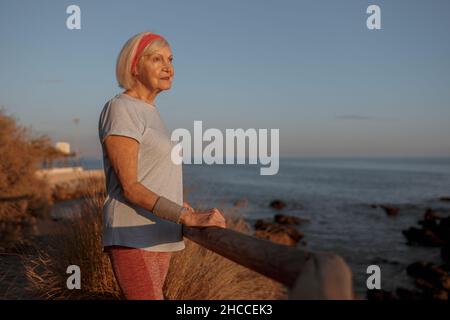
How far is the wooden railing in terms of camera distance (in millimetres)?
1112

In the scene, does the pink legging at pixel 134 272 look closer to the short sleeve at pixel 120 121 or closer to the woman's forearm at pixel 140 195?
the woman's forearm at pixel 140 195

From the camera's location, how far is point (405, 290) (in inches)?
472

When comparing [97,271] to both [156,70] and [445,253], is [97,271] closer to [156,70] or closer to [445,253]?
[156,70]

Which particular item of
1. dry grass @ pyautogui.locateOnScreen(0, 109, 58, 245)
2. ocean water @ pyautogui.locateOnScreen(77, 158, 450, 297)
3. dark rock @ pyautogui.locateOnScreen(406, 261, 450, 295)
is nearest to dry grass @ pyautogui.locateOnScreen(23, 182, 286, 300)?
ocean water @ pyautogui.locateOnScreen(77, 158, 450, 297)

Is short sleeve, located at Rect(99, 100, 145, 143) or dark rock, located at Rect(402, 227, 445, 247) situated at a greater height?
short sleeve, located at Rect(99, 100, 145, 143)

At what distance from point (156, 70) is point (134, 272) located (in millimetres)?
888

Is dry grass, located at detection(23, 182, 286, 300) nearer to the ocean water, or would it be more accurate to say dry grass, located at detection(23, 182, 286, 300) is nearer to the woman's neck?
the ocean water

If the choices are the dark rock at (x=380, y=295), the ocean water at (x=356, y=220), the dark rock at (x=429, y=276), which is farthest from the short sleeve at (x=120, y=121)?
the dark rock at (x=429, y=276)

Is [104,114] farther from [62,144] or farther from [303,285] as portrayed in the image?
[62,144]

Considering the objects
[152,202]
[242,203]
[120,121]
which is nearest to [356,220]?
[242,203]

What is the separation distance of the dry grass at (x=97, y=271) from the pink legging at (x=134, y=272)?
2.28 metres

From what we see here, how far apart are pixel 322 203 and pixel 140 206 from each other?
37099 mm

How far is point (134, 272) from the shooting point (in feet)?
6.43

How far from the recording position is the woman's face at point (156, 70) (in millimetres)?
2072
